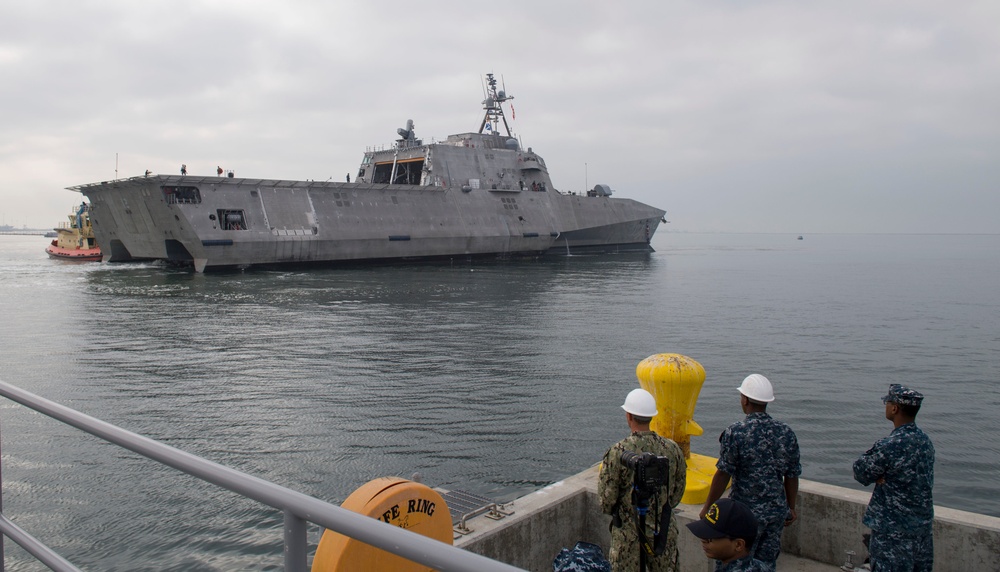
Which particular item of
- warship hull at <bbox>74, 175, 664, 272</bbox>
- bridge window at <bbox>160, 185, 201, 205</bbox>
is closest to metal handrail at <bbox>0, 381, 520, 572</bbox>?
warship hull at <bbox>74, 175, 664, 272</bbox>

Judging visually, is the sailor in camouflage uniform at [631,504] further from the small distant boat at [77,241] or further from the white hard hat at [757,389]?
the small distant boat at [77,241]

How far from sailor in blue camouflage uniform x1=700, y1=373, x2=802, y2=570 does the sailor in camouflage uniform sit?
0.59 meters

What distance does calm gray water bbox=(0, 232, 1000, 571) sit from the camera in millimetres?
7996

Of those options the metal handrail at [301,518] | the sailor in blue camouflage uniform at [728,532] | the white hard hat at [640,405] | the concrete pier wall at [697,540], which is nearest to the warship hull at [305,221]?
the concrete pier wall at [697,540]

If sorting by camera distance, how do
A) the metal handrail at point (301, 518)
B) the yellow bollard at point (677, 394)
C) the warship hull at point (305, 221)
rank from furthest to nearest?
the warship hull at point (305, 221) → the yellow bollard at point (677, 394) → the metal handrail at point (301, 518)

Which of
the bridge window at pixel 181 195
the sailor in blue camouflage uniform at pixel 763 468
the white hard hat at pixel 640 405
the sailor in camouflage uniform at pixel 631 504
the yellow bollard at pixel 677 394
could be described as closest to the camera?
the sailor in camouflage uniform at pixel 631 504

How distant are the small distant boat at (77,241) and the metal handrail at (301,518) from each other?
56.7 metres

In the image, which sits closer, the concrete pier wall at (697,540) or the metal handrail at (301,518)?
the metal handrail at (301,518)

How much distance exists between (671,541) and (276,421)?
8.06 m

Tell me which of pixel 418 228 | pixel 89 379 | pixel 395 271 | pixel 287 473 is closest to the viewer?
pixel 287 473

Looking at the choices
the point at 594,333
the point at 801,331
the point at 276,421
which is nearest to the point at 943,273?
the point at 801,331

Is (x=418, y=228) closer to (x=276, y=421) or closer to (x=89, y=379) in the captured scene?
(x=89, y=379)

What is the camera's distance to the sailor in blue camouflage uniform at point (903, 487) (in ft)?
14.3

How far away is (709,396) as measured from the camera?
1252 cm
